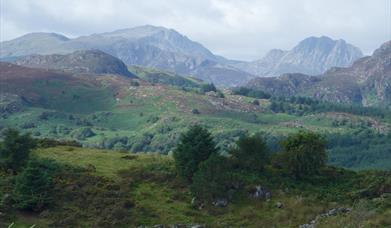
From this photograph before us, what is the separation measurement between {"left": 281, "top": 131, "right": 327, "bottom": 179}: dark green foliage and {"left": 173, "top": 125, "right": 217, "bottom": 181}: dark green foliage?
28.0 ft

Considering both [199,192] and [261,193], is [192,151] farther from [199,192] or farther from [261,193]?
[261,193]

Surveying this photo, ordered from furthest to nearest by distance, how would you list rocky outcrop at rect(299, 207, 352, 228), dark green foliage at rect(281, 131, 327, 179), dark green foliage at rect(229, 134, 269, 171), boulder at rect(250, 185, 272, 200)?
dark green foliage at rect(229, 134, 269, 171)
dark green foliage at rect(281, 131, 327, 179)
boulder at rect(250, 185, 272, 200)
rocky outcrop at rect(299, 207, 352, 228)

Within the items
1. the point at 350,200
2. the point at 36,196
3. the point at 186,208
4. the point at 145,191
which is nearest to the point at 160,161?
the point at 145,191

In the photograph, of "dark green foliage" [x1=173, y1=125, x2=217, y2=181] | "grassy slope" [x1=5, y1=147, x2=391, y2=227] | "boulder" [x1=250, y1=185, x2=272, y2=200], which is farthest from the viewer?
"dark green foliage" [x1=173, y1=125, x2=217, y2=181]

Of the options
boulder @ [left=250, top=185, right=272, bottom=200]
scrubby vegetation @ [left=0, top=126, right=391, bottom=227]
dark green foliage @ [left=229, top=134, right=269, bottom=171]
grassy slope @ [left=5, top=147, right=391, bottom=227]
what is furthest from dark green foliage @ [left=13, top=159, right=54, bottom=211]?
dark green foliage @ [left=229, top=134, right=269, bottom=171]

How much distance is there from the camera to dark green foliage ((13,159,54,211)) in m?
46.8

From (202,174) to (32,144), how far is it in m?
19.8

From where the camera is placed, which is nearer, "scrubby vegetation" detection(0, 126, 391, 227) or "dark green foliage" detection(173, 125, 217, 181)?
"scrubby vegetation" detection(0, 126, 391, 227)

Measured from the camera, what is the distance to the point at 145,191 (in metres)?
Answer: 53.7

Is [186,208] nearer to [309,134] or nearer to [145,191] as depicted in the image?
[145,191]

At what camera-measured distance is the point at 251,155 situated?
187 ft

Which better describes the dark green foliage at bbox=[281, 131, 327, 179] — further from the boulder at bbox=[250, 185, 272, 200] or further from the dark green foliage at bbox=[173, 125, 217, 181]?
the dark green foliage at bbox=[173, 125, 217, 181]

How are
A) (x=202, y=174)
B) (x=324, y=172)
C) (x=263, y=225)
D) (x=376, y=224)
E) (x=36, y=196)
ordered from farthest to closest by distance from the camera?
(x=324, y=172) < (x=202, y=174) < (x=36, y=196) < (x=263, y=225) < (x=376, y=224)

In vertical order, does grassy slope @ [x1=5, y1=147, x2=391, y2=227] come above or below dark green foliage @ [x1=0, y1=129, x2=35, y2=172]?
below
